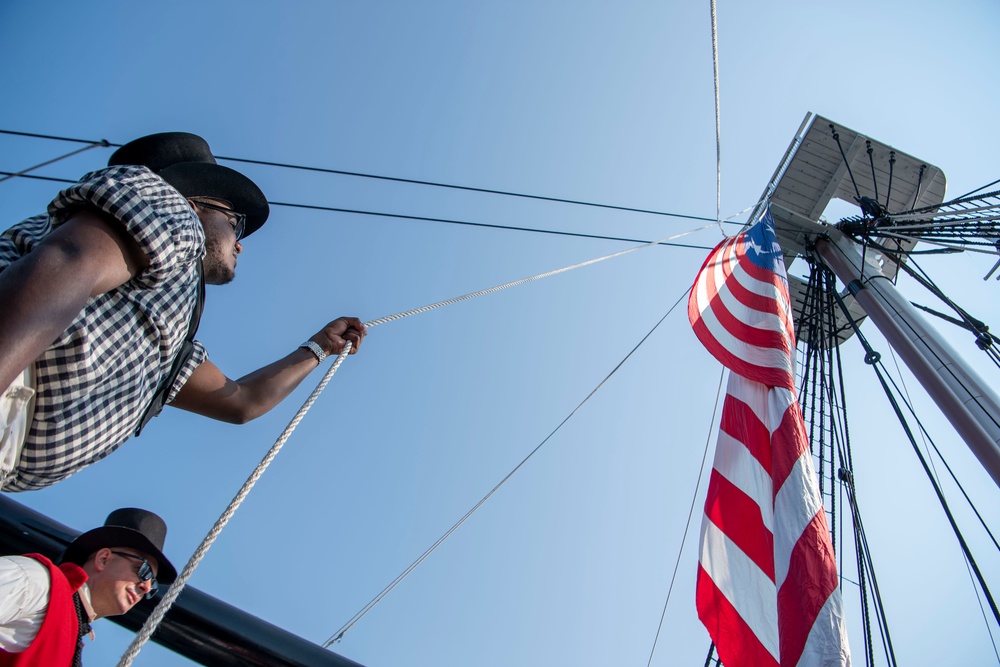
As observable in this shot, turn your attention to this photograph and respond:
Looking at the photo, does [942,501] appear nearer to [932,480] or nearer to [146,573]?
[932,480]

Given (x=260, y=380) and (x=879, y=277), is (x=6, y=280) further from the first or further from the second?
(x=879, y=277)

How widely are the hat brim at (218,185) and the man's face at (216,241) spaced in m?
0.02

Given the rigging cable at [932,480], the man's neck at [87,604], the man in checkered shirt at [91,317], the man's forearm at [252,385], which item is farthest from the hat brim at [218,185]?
the rigging cable at [932,480]

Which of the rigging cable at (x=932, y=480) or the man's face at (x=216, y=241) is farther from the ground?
the rigging cable at (x=932, y=480)

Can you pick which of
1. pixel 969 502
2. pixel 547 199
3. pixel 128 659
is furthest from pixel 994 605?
pixel 128 659

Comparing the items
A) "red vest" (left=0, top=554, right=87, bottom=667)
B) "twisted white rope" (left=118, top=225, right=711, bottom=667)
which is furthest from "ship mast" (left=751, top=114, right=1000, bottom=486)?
"red vest" (left=0, top=554, right=87, bottom=667)

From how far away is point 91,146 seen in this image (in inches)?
108

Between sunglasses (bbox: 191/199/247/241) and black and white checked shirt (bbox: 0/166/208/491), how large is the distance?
321 mm

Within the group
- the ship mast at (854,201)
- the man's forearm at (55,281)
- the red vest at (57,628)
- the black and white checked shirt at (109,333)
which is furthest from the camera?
the ship mast at (854,201)

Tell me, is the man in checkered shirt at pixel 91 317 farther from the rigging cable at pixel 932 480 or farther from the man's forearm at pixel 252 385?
the rigging cable at pixel 932 480

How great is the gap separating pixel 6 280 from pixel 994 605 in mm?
4344

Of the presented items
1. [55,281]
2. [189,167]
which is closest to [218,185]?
[189,167]

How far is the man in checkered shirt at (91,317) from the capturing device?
810mm

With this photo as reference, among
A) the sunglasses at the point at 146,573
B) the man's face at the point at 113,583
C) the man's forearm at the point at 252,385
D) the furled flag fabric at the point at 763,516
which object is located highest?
the furled flag fabric at the point at 763,516
